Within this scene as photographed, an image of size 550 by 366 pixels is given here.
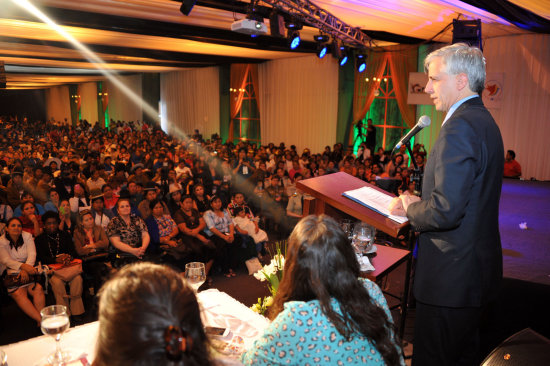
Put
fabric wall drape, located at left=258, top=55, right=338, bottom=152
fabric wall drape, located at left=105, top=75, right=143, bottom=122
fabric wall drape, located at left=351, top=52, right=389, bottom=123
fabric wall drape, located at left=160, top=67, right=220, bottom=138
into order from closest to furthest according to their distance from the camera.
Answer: fabric wall drape, located at left=351, top=52, right=389, bottom=123, fabric wall drape, located at left=258, top=55, right=338, bottom=152, fabric wall drape, located at left=160, top=67, right=220, bottom=138, fabric wall drape, located at left=105, top=75, right=143, bottom=122

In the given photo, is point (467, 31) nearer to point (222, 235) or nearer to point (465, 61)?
point (222, 235)

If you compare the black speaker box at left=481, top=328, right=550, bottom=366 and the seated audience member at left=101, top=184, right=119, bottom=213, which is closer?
the black speaker box at left=481, top=328, right=550, bottom=366

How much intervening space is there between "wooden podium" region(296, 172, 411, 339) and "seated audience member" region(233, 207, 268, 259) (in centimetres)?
342

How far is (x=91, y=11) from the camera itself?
6637 millimetres

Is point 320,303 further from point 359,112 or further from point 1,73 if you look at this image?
point 359,112

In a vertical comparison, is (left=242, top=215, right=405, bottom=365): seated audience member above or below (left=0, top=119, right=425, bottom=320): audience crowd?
above

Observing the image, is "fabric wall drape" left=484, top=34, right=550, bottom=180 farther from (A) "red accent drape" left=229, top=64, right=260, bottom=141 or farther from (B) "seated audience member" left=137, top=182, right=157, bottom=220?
(A) "red accent drape" left=229, top=64, right=260, bottom=141

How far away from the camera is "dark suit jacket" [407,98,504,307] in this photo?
4.61 feet

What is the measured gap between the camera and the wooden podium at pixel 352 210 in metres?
1.60

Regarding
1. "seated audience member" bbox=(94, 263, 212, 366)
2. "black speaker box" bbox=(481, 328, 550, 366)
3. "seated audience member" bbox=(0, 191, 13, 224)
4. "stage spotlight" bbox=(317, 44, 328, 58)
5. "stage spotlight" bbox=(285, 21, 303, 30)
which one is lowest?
"seated audience member" bbox=(0, 191, 13, 224)

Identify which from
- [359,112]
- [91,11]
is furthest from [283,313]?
[359,112]

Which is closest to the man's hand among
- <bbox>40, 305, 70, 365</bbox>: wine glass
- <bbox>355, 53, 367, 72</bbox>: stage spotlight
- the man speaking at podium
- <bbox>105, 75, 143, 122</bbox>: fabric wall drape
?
the man speaking at podium

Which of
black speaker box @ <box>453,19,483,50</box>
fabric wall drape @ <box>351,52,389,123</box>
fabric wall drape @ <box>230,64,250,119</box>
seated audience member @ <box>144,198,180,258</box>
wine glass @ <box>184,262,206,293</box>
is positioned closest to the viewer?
wine glass @ <box>184,262,206,293</box>

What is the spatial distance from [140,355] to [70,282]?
3650 millimetres
